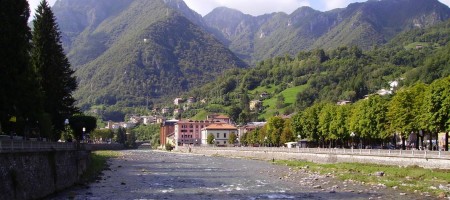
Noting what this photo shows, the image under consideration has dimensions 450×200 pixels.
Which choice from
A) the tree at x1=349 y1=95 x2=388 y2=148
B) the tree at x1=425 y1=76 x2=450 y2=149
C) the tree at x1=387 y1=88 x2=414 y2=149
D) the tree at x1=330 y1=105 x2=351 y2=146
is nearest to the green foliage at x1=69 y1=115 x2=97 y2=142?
the tree at x1=330 y1=105 x2=351 y2=146

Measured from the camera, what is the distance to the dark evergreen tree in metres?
48.7

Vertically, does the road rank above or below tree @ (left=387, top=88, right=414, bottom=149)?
below

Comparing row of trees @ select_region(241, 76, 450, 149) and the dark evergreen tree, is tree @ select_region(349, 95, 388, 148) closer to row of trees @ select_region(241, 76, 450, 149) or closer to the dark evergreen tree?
row of trees @ select_region(241, 76, 450, 149)

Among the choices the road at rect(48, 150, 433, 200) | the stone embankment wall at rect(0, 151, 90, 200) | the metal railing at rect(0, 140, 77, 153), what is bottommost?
the road at rect(48, 150, 433, 200)

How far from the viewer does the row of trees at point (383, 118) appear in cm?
7975

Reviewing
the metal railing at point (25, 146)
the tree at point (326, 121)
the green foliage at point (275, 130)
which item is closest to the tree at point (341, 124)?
the tree at point (326, 121)

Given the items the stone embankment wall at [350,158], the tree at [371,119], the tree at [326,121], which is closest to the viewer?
the stone embankment wall at [350,158]

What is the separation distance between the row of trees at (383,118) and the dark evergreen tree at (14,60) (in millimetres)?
54910

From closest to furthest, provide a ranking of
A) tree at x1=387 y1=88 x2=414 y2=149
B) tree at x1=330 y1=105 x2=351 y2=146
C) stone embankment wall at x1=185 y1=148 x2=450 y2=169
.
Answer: stone embankment wall at x1=185 y1=148 x2=450 y2=169
tree at x1=387 y1=88 x2=414 y2=149
tree at x1=330 y1=105 x2=351 y2=146

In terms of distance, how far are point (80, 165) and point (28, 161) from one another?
31.4 metres

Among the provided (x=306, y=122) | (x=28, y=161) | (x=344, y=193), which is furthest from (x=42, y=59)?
(x=306, y=122)

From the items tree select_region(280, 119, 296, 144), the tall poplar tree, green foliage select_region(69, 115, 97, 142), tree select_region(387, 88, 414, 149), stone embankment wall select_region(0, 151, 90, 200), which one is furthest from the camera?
tree select_region(280, 119, 296, 144)

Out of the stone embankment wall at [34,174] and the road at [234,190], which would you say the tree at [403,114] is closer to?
the road at [234,190]

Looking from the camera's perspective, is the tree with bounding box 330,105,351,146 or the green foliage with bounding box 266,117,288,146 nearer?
the tree with bounding box 330,105,351,146
